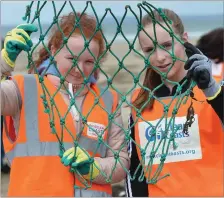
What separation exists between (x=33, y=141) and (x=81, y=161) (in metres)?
0.23

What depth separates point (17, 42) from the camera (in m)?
1.81

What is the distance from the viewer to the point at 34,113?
200 cm

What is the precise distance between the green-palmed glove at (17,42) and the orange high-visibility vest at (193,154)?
0.52 m

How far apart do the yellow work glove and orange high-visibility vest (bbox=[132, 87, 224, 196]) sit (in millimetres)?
239

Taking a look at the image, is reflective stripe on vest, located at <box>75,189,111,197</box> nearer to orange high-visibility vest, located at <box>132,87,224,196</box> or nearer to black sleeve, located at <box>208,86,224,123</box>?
orange high-visibility vest, located at <box>132,87,224,196</box>

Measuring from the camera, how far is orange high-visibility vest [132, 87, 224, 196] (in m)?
Result: 2.06

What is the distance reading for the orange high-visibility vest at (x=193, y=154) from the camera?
2.06 meters

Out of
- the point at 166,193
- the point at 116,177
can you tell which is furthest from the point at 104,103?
the point at 166,193

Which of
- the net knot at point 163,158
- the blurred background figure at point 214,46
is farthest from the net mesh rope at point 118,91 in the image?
the blurred background figure at point 214,46

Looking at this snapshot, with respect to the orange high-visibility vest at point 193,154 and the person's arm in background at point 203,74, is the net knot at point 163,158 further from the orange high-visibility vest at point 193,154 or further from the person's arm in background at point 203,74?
the person's arm in background at point 203,74

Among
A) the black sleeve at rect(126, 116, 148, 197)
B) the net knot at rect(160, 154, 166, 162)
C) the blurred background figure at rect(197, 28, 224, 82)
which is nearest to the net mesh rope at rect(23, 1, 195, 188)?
the net knot at rect(160, 154, 166, 162)

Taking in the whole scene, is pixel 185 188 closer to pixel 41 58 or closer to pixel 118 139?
pixel 118 139

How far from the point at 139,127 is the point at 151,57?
289mm

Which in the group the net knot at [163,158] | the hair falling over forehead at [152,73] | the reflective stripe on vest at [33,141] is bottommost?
the net knot at [163,158]
